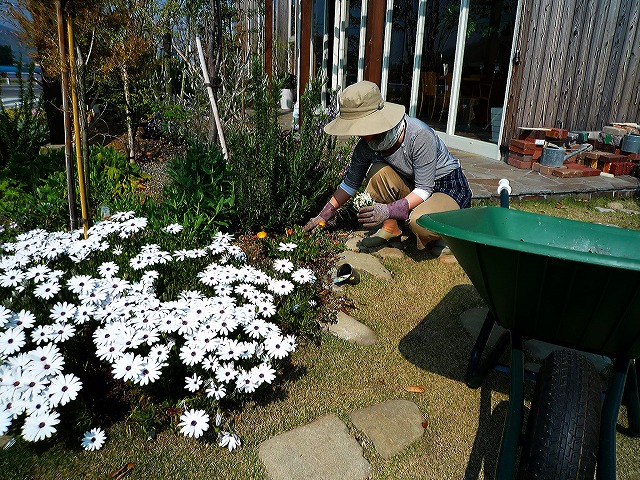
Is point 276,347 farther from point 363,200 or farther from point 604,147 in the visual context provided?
point 604,147

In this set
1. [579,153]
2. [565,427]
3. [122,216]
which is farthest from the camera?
[579,153]

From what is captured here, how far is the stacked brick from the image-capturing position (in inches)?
220

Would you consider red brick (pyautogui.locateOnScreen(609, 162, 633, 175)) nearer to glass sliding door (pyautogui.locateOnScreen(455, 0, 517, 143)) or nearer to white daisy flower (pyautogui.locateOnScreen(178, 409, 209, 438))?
glass sliding door (pyautogui.locateOnScreen(455, 0, 517, 143))

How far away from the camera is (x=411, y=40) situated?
7.59 meters

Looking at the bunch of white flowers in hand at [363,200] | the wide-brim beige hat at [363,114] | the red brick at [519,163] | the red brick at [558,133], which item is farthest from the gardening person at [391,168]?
the red brick at [558,133]

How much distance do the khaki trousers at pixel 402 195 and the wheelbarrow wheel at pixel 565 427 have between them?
1.76 metres

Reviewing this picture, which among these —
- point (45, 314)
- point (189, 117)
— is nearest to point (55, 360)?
point (45, 314)

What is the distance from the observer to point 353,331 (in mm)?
2488

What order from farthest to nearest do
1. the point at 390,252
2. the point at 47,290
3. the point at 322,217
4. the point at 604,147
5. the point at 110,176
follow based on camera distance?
the point at 604,147, the point at 110,176, the point at 390,252, the point at 322,217, the point at 47,290

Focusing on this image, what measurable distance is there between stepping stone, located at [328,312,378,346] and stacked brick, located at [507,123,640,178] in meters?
4.09

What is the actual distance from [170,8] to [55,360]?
420cm

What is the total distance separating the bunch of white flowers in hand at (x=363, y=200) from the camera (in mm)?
3650

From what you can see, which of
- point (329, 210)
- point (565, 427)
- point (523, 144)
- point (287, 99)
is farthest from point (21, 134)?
point (287, 99)

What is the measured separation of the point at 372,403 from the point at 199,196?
186 centimetres
